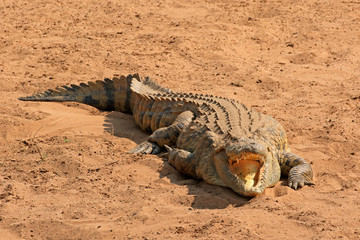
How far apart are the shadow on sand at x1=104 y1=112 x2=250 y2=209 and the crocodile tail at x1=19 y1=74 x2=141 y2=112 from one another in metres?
0.62

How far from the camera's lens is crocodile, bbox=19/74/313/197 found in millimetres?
5746

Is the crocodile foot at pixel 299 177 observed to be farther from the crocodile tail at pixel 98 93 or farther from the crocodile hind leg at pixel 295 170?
the crocodile tail at pixel 98 93

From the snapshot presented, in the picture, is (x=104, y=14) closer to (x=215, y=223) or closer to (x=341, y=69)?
(x=341, y=69)

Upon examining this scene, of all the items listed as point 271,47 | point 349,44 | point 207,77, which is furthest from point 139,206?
point 349,44

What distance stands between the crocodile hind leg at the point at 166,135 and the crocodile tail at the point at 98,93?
1.31 meters

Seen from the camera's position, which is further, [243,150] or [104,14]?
[104,14]

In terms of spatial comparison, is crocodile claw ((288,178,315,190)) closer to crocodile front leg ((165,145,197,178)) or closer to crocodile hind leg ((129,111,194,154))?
crocodile front leg ((165,145,197,178))

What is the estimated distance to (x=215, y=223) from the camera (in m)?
4.89

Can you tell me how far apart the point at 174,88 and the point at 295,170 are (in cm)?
330

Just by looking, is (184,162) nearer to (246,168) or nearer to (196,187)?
(196,187)

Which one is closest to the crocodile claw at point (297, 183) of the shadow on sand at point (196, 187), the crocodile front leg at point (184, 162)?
the shadow on sand at point (196, 187)

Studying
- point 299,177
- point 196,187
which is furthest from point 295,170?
point 196,187

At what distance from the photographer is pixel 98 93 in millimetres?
8383

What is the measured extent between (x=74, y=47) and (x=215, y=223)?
6.08 meters
